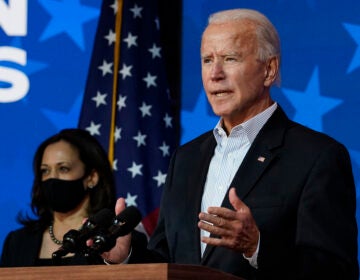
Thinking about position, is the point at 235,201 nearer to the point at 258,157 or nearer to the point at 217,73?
the point at 258,157

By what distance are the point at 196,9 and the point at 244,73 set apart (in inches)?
Result: 88.5

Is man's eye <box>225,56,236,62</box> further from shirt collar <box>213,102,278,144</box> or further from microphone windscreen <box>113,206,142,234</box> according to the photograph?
microphone windscreen <box>113,206,142,234</box>

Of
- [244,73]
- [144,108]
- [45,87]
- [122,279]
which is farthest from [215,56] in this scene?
[45,87]

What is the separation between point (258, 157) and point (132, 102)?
2296 millimetres

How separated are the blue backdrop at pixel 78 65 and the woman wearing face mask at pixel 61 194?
0.77 m

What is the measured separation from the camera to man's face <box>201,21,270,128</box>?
10.4ft

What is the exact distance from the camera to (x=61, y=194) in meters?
4.60

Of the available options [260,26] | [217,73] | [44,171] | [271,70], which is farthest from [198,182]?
[44,171]

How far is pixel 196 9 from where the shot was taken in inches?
212

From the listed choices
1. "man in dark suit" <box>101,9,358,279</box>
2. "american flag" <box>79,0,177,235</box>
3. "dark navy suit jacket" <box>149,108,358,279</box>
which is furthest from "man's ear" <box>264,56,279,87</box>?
"american flag" <box>79,0,177,235</box>

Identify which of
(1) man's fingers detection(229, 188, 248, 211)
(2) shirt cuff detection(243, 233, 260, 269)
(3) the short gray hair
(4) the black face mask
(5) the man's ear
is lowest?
(2) shirt cuff detection(243, 233, 260, 269)

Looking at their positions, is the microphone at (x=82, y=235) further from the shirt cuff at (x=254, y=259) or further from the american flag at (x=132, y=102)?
the american flag at (x=132, y=102)

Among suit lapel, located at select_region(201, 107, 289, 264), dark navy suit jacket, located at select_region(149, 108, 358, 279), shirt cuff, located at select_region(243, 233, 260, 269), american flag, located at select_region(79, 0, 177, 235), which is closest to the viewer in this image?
shirt cuff, located at select_region(243, 233, 260, 269)

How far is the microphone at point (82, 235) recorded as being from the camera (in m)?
2.48
